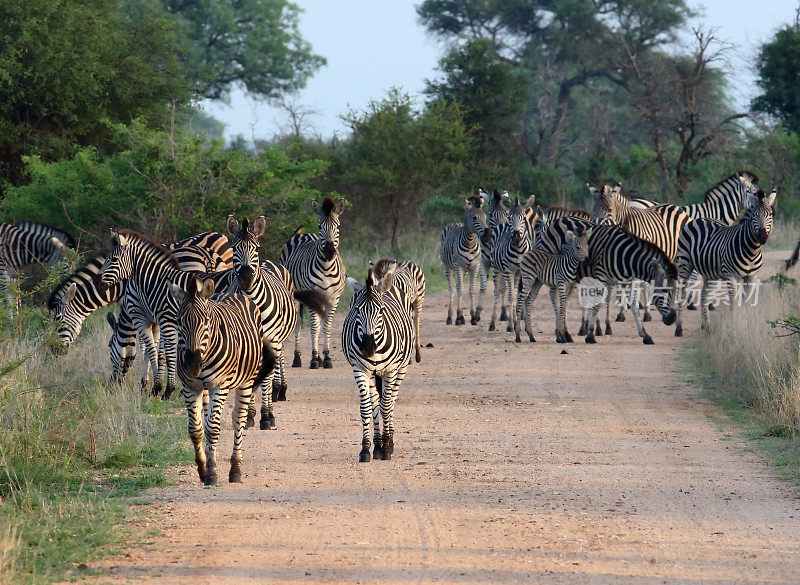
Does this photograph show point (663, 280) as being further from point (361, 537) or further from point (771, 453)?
point (361, 537)

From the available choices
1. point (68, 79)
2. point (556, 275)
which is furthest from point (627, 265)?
point (68, 79)

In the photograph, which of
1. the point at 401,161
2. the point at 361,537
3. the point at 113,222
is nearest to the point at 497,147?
the point at 401,161

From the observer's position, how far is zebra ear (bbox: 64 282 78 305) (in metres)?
12.0

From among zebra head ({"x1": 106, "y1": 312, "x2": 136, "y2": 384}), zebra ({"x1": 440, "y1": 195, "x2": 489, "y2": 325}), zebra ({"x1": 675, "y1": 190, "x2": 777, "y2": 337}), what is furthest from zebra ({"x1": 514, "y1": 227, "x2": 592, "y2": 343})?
zebra head ({"x1": 106, "y1": 312, "x2": 136, "y2": 384})

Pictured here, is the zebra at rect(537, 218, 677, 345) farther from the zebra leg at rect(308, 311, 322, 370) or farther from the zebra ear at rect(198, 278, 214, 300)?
the zebra ear at rect(198, 278, 214, 300)

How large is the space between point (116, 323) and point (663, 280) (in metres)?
7.82

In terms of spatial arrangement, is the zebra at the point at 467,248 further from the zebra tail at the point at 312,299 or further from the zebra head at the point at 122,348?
the zebra tail at the point at 312,299

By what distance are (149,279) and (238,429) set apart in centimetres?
364

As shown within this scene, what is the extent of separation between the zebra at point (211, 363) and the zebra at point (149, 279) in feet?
9.44

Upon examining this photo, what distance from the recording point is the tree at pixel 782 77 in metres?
32.3

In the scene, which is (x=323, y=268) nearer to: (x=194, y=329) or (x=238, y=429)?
(x=238, y=429)

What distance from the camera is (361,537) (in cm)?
611

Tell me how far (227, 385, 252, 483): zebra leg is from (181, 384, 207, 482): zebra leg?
23 centimetres

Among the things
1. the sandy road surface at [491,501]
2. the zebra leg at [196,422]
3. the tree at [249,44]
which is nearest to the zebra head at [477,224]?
the sandy road surface at [491,501]
